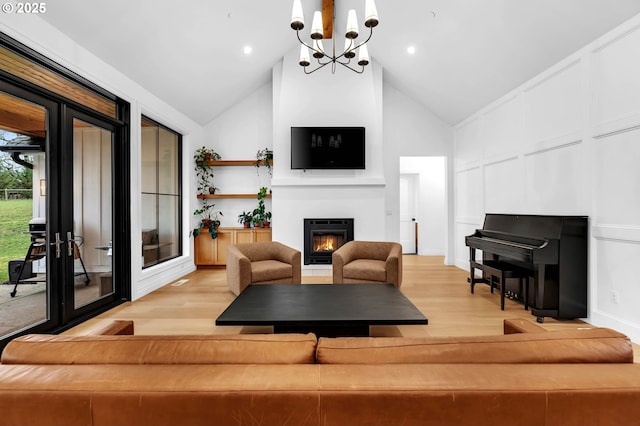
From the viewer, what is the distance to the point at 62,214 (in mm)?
3033

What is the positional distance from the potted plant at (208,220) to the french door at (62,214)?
6.97 feet

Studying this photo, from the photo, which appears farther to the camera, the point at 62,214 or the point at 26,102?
the point at 62,214

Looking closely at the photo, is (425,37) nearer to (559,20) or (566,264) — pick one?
(559,20)

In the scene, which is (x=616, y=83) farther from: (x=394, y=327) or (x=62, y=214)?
(x=62, y=214)

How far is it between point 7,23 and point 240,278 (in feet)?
9.59

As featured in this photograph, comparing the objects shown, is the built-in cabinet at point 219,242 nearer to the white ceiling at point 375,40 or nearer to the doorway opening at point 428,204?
the white ceiling at point 375,40

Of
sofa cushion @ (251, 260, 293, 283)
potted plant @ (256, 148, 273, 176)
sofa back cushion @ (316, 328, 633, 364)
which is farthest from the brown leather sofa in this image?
potted plant @ (256, 148, 273, 176)

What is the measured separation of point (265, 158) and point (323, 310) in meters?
4.28

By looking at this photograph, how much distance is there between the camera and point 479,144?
17.6 feet

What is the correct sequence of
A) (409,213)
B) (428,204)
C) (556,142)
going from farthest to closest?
(409,213) → (428,204) → (556,142)

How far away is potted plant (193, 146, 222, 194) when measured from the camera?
6.12m

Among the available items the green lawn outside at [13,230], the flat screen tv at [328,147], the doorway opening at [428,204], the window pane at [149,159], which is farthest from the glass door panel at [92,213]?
the doorway opening at [428,204]

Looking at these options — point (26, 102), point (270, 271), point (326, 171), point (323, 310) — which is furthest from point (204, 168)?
point (323, 310)

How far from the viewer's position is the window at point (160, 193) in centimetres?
471
